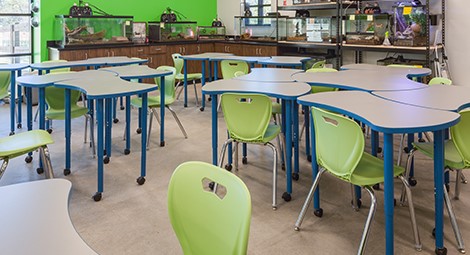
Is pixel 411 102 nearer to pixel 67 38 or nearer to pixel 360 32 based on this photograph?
pixel 360 32

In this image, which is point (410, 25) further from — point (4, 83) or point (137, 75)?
point (4, 83)

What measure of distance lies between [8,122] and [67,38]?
1.96 metres

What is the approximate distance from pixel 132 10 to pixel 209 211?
734cm

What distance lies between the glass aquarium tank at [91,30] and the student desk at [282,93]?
14.2 ft

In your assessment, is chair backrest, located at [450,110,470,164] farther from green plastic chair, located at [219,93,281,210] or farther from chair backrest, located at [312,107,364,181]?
green plastic chair, located at [219,93,281,210]

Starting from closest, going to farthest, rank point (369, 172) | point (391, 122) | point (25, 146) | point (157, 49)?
point (391, 122) → point (369, 172) → point (25, 146) → point (157, 49)

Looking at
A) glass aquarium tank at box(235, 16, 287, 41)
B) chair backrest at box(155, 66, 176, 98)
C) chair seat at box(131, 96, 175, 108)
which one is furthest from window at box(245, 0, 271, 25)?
chair seat at box(131, 96, 175, 108)

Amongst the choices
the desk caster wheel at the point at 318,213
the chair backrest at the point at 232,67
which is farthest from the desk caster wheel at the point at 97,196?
the chair backrest at the point at 232,67

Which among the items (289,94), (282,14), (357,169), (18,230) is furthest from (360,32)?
(18,230)

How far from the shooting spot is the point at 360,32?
21.4ft

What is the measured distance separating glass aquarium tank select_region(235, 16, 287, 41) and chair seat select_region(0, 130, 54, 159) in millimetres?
5684

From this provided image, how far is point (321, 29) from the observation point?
278 inches

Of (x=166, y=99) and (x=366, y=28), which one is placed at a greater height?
(x=366, y=28)

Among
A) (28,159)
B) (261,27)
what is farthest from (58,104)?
(261,27)
